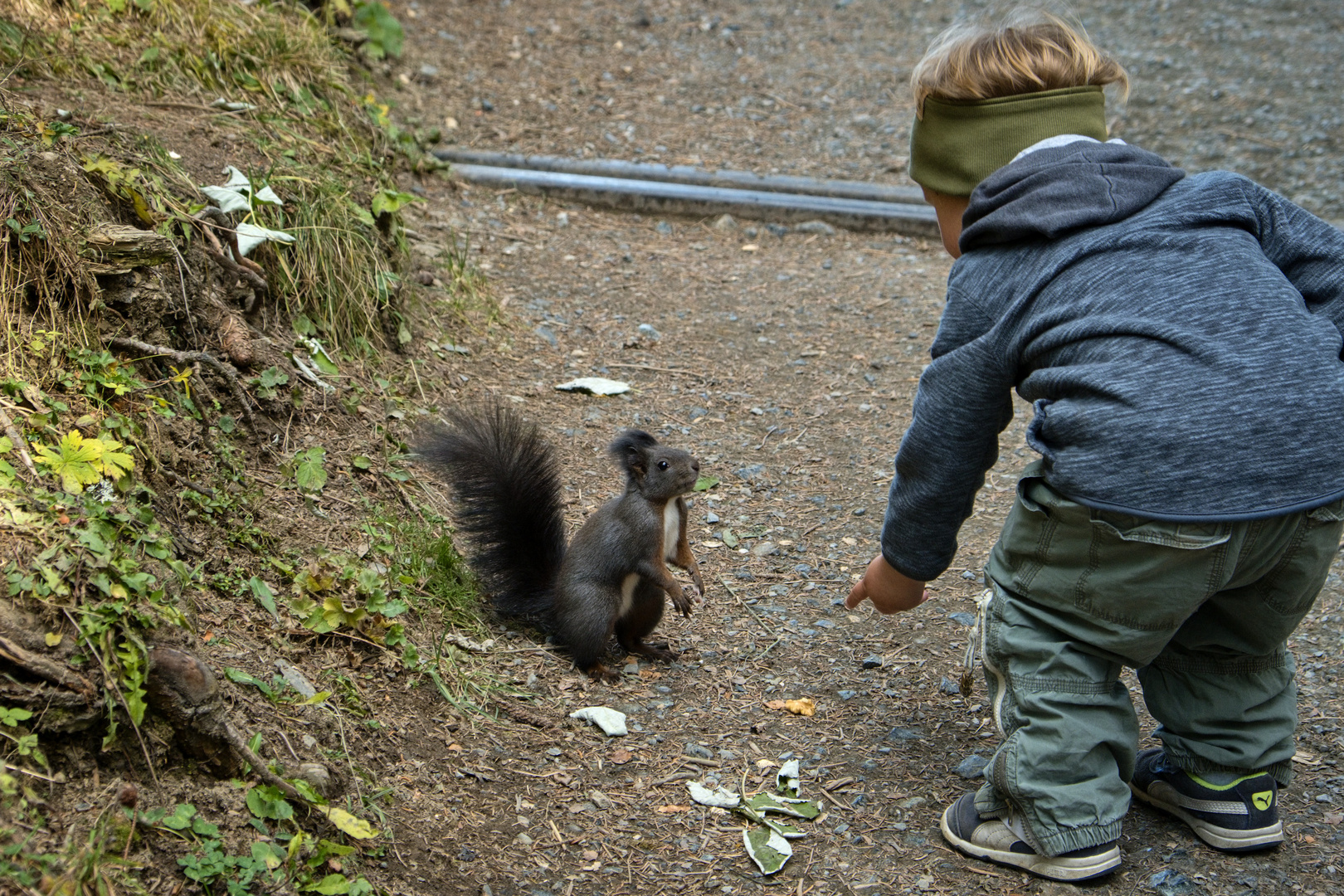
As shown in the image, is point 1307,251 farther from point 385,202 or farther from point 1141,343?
point 385,202

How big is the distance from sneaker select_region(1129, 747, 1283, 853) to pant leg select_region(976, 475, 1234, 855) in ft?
0.71

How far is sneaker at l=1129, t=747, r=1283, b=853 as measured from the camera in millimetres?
2240

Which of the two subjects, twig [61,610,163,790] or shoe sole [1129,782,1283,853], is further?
shoe sole [1129,782,1283,853]

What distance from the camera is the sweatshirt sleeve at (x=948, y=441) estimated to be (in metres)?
2.10

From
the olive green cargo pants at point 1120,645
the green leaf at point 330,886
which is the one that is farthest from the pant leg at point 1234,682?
the green leaf at point 330,886

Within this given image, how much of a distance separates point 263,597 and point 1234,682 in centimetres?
206

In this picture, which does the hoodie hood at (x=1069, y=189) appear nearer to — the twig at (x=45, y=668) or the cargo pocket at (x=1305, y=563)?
the cargo pocket at (x=1305, y=563)

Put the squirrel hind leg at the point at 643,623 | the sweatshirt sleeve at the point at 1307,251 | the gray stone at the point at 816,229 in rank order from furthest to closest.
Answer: the gray stone at the point at 816,229
the squirrel hind leg at the point at 643,623
the sweatshirt sleeve at the point at 1307,251

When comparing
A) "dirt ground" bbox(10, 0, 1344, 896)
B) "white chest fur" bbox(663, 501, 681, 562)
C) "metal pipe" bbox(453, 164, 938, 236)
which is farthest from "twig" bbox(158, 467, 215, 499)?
"metal pipe" bbox(453, 164, 938, 236)

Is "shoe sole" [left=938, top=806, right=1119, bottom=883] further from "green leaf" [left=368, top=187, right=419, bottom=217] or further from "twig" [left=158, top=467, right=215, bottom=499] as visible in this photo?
"green leaf" [left=368, top=187, right=419, bottom=217]

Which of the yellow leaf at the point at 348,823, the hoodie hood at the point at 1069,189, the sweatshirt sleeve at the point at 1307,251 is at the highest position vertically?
the hoodie hood at the point at 1069,189

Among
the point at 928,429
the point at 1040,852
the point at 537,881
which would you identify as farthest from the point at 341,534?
the point at 1040,852

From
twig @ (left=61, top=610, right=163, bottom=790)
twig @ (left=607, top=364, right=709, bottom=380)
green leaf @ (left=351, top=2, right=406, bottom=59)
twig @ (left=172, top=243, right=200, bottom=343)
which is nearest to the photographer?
twig @ (left=61, top=610, right=163, bottom=790)

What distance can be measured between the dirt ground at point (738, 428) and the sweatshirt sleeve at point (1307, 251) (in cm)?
114
